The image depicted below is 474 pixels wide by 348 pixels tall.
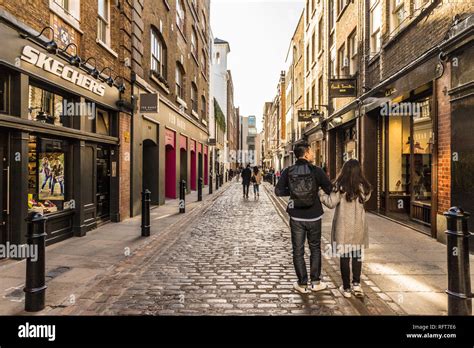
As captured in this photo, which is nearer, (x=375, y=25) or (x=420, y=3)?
(x=420, y=3)

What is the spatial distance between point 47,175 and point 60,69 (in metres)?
2.21

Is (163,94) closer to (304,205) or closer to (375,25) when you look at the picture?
(375,25)

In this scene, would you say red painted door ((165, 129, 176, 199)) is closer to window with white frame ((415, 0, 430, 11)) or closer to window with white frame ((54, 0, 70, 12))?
window with white frame ((54, 0, 70, 12))

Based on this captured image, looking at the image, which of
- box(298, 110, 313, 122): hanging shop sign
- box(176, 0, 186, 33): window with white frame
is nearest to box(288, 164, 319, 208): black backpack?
box(298, 110, 313, 122): hanging shop sign

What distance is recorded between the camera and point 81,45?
821 cm

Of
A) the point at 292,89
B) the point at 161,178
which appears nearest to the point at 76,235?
the point at 161,178

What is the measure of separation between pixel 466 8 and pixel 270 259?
5.97 m

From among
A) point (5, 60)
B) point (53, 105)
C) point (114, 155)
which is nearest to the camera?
point (5, 60)

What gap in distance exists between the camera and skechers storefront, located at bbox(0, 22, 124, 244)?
600 cm

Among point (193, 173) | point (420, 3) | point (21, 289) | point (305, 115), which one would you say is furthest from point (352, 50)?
point (21, 289)

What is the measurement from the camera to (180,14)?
1911 cm

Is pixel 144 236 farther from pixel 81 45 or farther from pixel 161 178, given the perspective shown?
pixel 161 178

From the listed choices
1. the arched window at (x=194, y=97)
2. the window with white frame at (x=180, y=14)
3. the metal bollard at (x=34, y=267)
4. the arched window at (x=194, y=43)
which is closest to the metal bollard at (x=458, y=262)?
the metal bollard at (x=34, y=267)

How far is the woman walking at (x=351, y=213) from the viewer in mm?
4336
